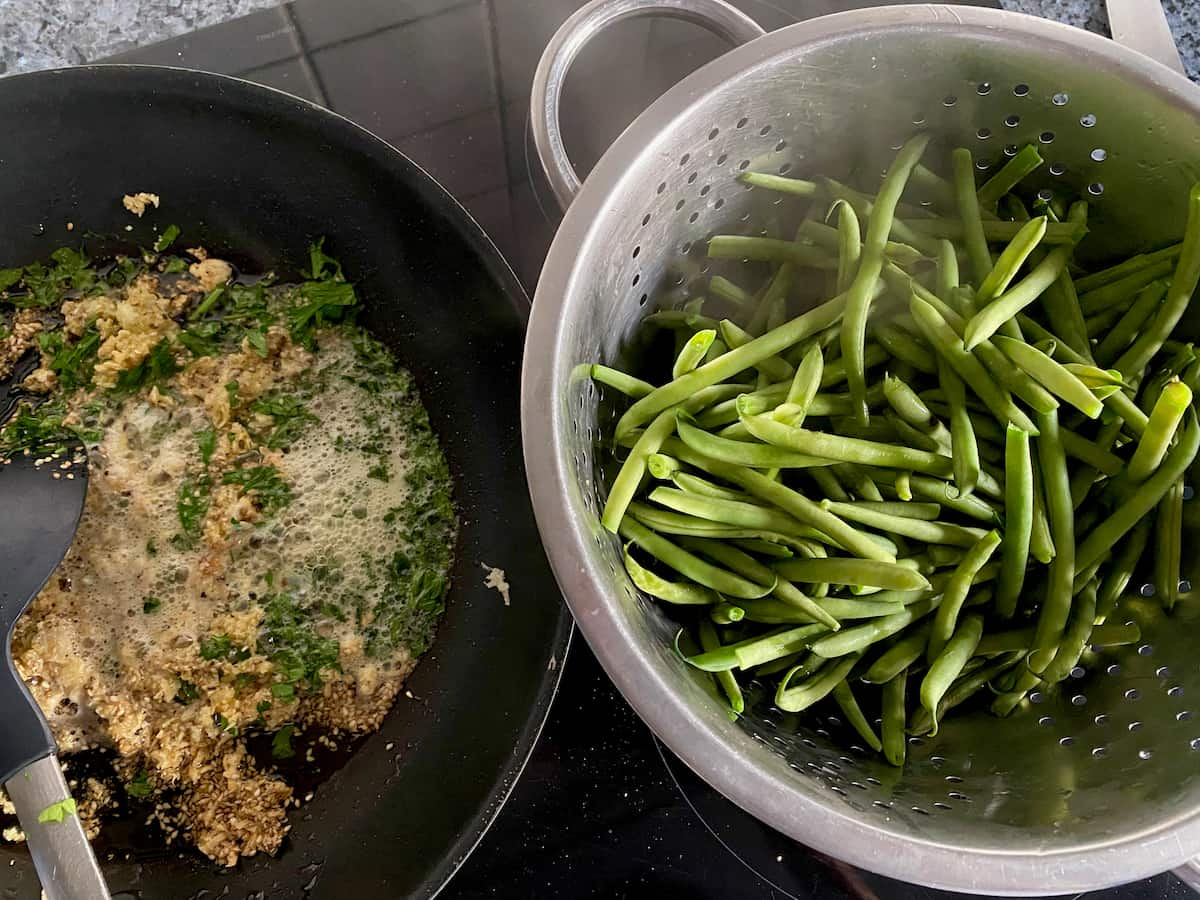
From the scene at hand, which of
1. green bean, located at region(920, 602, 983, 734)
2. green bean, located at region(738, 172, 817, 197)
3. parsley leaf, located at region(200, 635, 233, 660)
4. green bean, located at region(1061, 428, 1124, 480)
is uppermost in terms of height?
green bean, located at region(738, 172, 817, 197)

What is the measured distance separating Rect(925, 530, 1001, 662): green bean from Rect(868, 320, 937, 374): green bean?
153mm

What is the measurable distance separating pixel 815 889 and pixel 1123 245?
0.72m

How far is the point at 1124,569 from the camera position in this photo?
0.67 meters

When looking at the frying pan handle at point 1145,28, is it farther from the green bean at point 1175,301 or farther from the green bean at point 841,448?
A: the green bean at point 841,448

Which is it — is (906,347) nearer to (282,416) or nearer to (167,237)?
(282,416)

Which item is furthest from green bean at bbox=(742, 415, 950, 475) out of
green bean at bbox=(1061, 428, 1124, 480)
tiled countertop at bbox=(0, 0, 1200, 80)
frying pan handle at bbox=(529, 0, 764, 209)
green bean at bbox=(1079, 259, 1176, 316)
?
tiled countertop at bbox=(0, 0, 1200, 80)

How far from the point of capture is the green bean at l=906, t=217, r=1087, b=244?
0.69 m

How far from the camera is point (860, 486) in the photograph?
0.66 metres

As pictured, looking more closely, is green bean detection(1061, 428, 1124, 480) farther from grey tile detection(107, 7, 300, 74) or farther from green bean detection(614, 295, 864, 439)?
grey tile detection(107, 7, 300, 74)

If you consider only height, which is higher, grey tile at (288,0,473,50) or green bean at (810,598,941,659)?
grey tile at (288,0,473,50)

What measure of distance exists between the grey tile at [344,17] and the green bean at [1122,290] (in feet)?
2.92

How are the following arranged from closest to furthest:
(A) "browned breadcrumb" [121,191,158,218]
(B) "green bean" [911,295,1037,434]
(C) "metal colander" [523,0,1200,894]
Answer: (C) "metal colander" [523,0,1200,894] < (B) "green bean" [911,295,1037,434] < (A) "browned breadcrumb" [121,191,158,218]

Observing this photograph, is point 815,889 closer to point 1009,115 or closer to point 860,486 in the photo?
point 860,486

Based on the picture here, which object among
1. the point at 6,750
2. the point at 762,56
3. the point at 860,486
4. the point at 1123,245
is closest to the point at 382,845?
the point at 6,750
